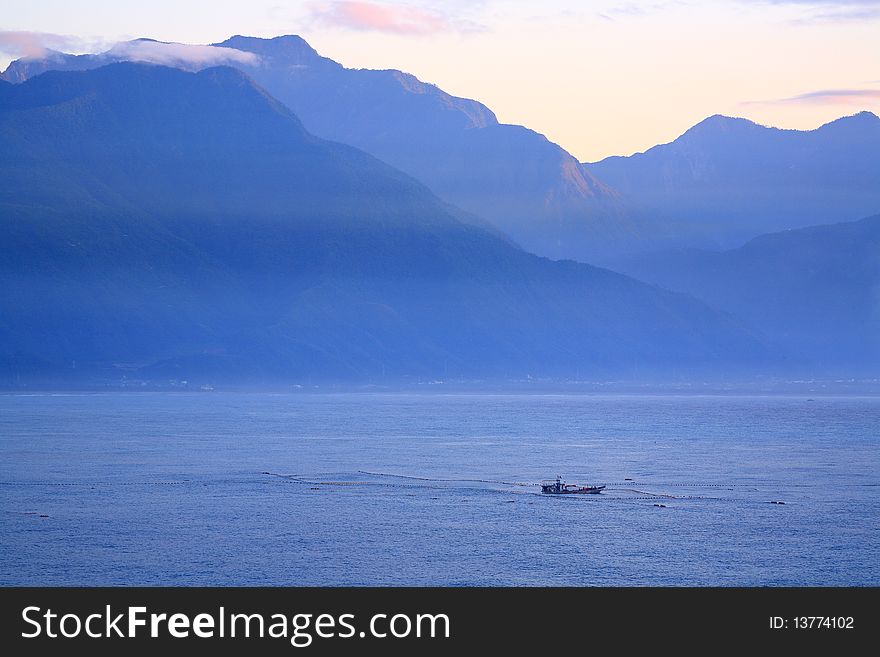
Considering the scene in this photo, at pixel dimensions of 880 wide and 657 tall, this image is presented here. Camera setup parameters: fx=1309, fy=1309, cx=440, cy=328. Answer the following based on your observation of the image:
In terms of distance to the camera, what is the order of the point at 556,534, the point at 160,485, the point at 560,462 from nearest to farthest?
the point at 556,534, the point at 160,485, the point at 560,462

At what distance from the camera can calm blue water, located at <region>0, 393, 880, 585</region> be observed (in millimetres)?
74875

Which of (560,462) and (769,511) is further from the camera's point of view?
(560,462)

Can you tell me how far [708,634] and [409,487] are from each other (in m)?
63.3

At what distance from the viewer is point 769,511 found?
9975 cm

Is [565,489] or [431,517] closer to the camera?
[431,517]

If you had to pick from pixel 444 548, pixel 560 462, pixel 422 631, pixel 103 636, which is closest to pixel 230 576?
pixel 444 548

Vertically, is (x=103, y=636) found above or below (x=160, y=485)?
below

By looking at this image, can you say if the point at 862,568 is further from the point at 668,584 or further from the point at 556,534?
the point at 556,534

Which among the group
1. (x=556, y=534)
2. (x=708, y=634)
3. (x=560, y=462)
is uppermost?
(x=560, y=462)

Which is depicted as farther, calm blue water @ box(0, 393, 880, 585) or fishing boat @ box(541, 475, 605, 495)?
fishing boat @ box(541, 475, 605, 495)

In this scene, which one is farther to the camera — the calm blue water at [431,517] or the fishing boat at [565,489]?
the fishing boat at [565,489]

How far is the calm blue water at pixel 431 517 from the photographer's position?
74.9 meters

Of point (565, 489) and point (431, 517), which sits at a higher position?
point (565, 489)

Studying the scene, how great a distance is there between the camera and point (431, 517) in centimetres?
9612
